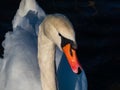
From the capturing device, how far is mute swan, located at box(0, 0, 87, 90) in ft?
15.7

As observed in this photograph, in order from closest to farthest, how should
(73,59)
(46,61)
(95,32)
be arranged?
(73,59)
(46,61)
(95,32)

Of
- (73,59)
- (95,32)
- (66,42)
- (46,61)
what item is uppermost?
(66,42)

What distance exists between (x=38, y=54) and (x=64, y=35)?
632 millimetres

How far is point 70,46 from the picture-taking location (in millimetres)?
4727

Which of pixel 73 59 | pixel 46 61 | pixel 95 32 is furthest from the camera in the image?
pixel 95 32

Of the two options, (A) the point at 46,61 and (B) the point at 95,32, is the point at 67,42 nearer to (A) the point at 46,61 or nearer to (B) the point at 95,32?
(A) the point at 46,61

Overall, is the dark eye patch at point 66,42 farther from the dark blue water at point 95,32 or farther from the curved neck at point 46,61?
the dark blue water at point 95,32

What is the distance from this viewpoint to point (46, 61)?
517 cm

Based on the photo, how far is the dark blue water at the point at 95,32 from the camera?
761cm

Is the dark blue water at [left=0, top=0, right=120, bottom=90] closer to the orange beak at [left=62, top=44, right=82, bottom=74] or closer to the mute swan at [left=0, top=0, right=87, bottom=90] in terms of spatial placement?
the mute swan at [left=0, top=0, right=87, bottom=90]

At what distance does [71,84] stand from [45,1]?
3.94 m

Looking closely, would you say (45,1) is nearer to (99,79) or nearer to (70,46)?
(99,79)

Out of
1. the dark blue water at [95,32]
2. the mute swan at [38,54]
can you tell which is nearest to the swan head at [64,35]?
the mute swan at [38,54]

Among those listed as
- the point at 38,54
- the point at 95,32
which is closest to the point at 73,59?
the point at 38,54
